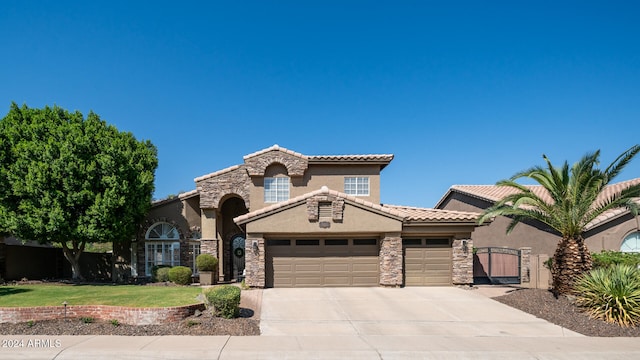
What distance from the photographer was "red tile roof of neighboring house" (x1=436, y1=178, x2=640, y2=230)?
2027 cm

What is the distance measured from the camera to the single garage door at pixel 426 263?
18.2m

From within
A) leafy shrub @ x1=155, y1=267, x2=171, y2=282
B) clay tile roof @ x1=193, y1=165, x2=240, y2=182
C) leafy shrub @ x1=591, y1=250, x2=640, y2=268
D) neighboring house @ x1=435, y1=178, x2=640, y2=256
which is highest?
clay tile roof @ x1=193, y1=165, x2=240, y2=182

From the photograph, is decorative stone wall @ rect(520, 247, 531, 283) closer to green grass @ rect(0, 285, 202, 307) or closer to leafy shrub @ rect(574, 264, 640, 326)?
leafy shrub @ rect(574, 264, 640, 326)

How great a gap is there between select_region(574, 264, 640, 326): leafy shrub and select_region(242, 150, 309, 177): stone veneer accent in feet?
42.7

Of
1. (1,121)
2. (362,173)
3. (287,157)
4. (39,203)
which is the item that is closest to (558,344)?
(362,173)

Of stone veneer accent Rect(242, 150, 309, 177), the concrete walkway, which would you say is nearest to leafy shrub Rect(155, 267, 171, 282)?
stone veneer accent Rect(242, 150, 309, 177)

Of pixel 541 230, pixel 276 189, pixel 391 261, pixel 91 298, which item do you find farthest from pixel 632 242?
pixel 91 298

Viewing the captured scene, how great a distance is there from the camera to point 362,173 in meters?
21.8

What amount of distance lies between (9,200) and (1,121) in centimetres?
370

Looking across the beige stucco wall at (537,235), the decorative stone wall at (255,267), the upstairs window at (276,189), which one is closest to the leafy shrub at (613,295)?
→ the beige stucco wall at (537,235)

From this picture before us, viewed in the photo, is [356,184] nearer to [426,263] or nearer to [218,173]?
[426,263]

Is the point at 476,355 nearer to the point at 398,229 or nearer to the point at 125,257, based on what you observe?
the point at 398,229

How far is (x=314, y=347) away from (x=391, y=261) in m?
8.77

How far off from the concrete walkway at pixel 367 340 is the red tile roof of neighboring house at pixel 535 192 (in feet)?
33.1
